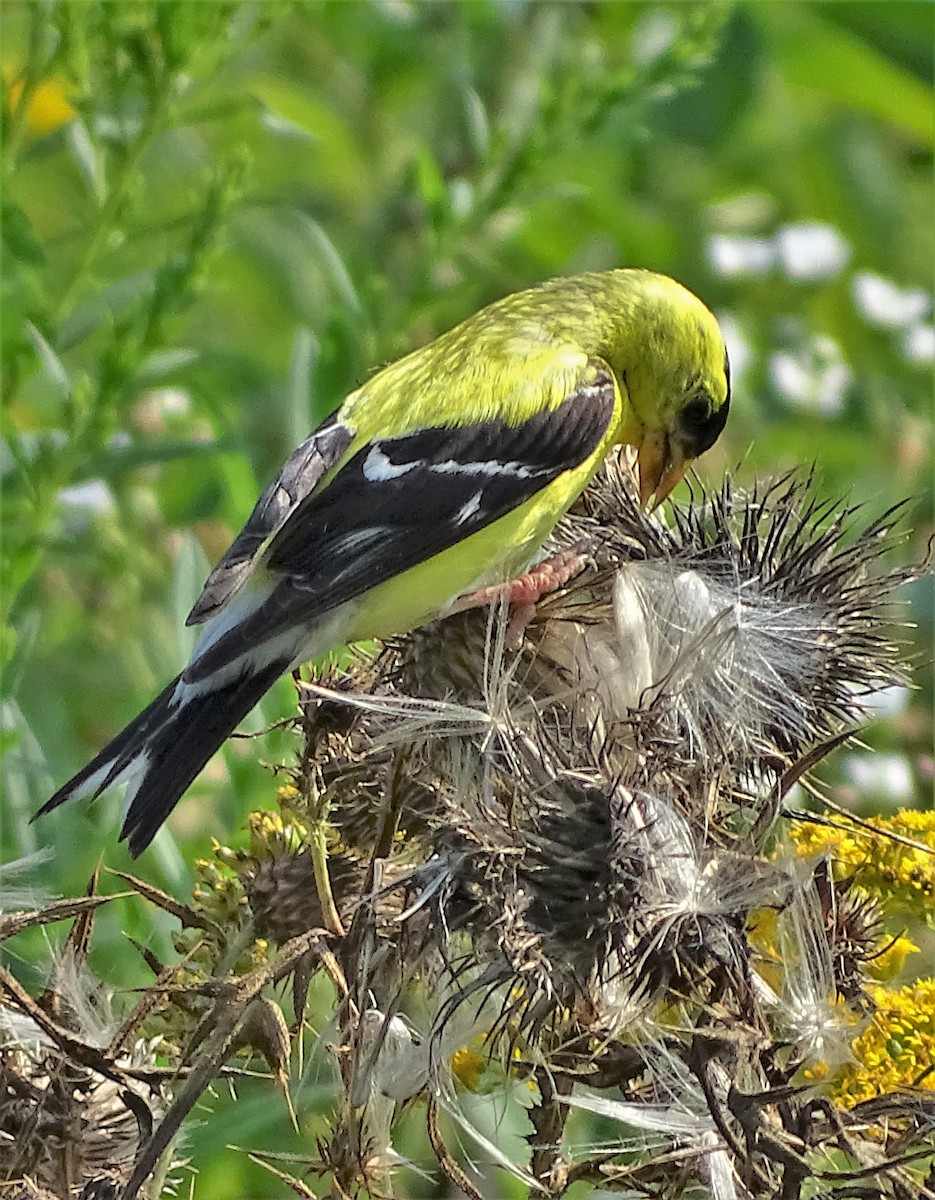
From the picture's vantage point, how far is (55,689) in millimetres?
3033

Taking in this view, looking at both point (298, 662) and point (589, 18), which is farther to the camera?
point (589, 18)

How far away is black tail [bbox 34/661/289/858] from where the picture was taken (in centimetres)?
182

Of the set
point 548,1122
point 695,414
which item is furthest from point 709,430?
point 548,1122

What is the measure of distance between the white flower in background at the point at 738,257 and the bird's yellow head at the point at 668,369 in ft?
5.93

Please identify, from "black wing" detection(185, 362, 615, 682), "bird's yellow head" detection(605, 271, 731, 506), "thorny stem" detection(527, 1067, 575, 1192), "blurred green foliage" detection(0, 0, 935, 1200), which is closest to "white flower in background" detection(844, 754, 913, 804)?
"blurred green foliage" detection(0, 0, 935, 1200)

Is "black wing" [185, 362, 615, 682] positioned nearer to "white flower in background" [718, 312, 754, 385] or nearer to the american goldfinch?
the american goldfinch

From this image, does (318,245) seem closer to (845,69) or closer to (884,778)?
(884,778)

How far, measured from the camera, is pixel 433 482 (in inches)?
90.5

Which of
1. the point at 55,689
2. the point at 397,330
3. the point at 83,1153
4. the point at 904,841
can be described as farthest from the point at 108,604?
the point at 904,841

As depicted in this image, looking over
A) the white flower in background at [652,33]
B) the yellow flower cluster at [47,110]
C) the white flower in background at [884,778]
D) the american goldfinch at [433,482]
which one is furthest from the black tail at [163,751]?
the white flower in background at [652,33]

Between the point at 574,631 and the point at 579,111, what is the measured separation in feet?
3.78

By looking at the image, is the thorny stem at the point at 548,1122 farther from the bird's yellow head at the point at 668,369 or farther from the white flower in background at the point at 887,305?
the white flower in background at the point at 887,305

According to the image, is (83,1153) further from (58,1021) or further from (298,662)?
(298,662)

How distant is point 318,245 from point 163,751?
101 cm
